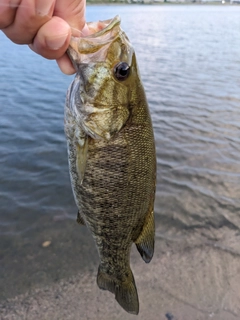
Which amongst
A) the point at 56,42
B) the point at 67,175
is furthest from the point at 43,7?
the point at 67,175

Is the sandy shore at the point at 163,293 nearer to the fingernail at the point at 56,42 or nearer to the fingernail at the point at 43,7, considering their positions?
the fingernail at the point at 56,42

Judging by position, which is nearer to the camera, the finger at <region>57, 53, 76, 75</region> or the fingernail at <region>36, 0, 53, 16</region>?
the fingernail at <region>36, 0, 53, 16</region>

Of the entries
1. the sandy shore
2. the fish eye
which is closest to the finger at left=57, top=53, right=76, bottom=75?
the fish eye

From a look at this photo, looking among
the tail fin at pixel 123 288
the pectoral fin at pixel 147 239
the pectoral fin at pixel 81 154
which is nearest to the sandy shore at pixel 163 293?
the tail fin at pixel 123 288

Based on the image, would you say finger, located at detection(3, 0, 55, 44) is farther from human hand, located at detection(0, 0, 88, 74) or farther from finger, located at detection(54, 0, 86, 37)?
finger, located at detection(54, 0, 86, 37)

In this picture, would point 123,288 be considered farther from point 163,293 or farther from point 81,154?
point 163,293
